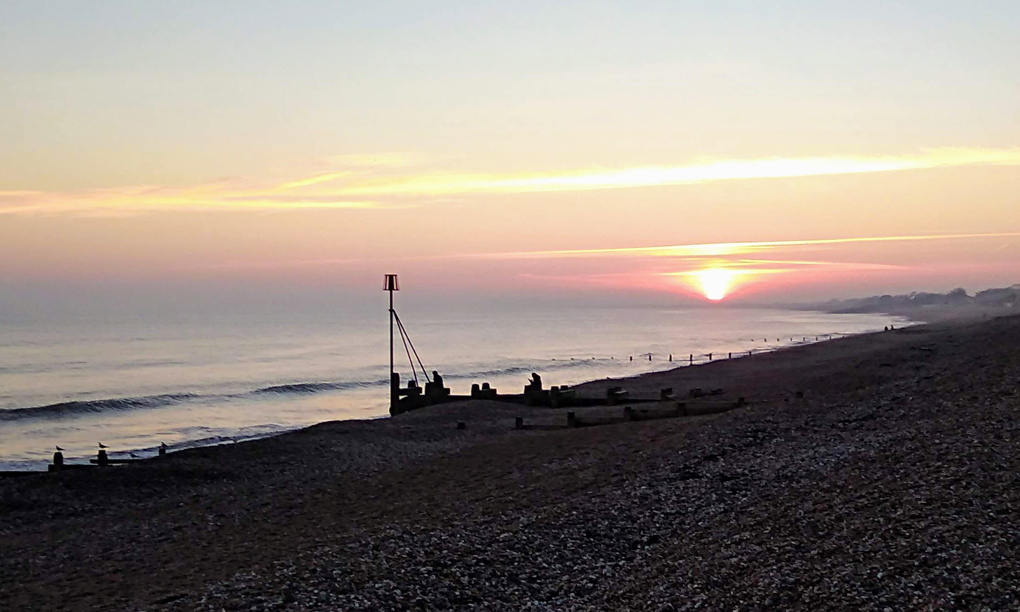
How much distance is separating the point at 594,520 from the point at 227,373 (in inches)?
2204

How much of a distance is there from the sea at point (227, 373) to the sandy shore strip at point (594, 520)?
12917mm

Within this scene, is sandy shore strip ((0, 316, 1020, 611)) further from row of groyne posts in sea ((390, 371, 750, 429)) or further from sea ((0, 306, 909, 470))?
sea ((0, 306, 909, 470))

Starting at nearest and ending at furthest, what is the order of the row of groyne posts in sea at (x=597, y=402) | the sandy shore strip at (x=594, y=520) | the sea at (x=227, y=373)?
the sandy shore strip at (x=594, y=520) → the row of groyne posts in sea at (x=597, y=402) → the sea at (x=227, y=373)

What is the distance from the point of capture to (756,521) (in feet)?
32.1

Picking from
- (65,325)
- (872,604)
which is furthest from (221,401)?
(65,325)

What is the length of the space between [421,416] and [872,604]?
19210 millimetres

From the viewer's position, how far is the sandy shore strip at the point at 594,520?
7926 millimetres

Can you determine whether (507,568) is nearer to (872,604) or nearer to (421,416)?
(872,604)

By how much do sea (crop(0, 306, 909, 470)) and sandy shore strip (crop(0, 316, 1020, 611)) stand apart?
1292 cm

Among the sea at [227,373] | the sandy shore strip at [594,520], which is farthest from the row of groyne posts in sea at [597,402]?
the sea at [227,373]

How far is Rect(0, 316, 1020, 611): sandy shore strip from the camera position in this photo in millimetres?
7926

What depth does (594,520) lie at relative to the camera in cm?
1085

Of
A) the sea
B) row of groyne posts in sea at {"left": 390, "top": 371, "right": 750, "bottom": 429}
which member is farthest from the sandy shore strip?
the sea

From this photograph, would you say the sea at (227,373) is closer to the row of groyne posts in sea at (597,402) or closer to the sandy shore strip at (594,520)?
the row of groyne posts in sea at (597,402)
